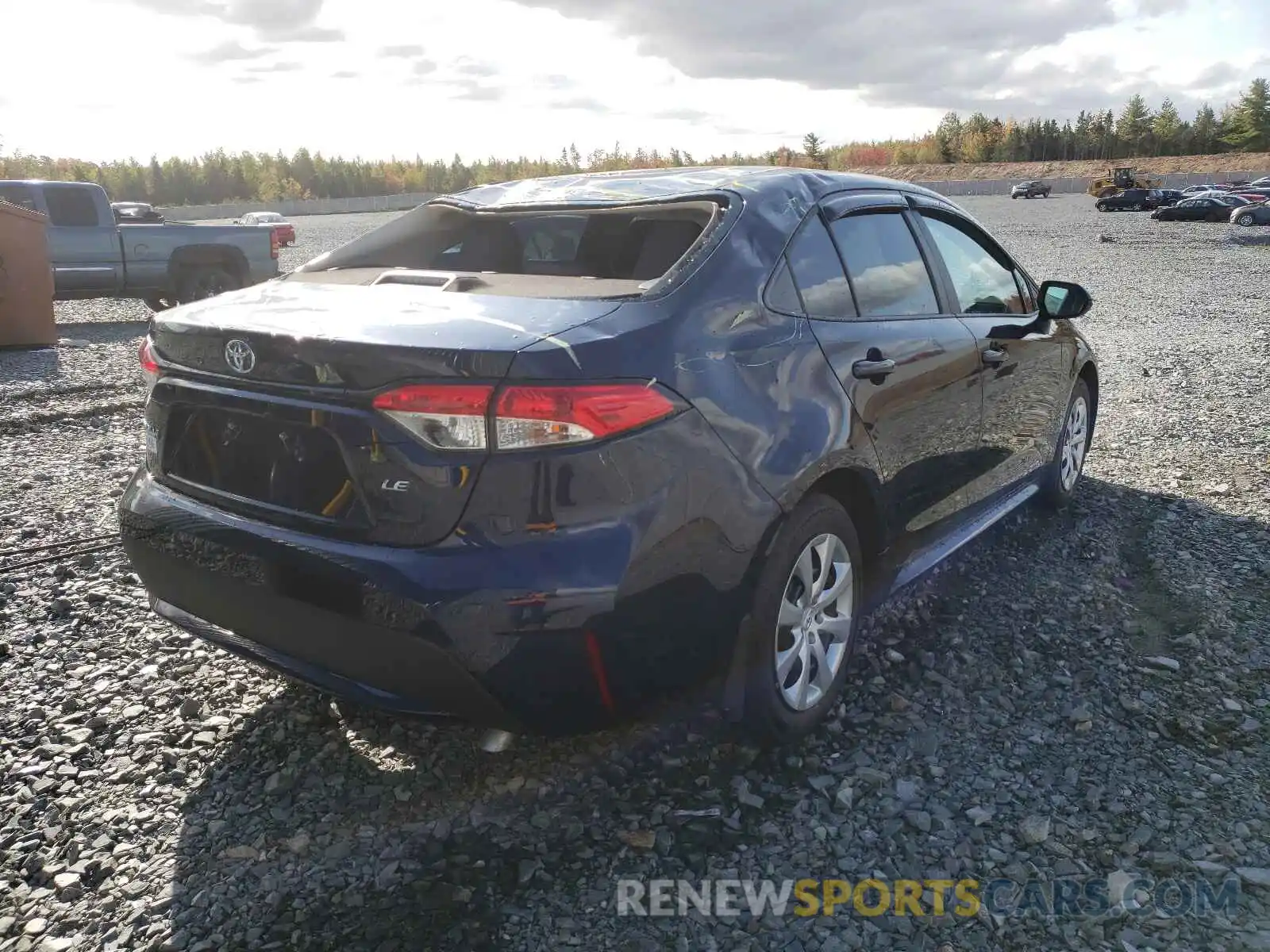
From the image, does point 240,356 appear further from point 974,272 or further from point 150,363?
point 974,272

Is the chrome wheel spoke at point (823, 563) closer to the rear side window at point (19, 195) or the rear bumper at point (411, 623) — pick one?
the rear bumper at point (411, 623)

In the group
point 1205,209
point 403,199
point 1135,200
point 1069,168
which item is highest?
point 1069,168

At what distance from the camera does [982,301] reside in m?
4.06

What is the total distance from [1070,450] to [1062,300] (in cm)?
94

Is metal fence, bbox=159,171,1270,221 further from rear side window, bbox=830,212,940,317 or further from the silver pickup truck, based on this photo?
rear side window, bbox=830,212,940,317

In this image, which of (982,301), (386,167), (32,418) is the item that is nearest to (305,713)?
(982,301)

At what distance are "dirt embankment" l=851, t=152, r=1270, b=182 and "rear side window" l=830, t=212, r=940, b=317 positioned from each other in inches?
2816

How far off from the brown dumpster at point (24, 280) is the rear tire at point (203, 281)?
222 cm

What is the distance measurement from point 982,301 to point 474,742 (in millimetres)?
2699

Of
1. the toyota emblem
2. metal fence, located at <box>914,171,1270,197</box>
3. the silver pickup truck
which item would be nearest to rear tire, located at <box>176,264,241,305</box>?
the silver pickup truck

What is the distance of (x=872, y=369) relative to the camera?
3.02 metres

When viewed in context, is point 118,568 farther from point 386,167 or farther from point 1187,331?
point 386,167

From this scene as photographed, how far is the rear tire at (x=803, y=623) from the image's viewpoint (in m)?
2.65

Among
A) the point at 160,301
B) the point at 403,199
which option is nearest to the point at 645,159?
the point at 403,199
